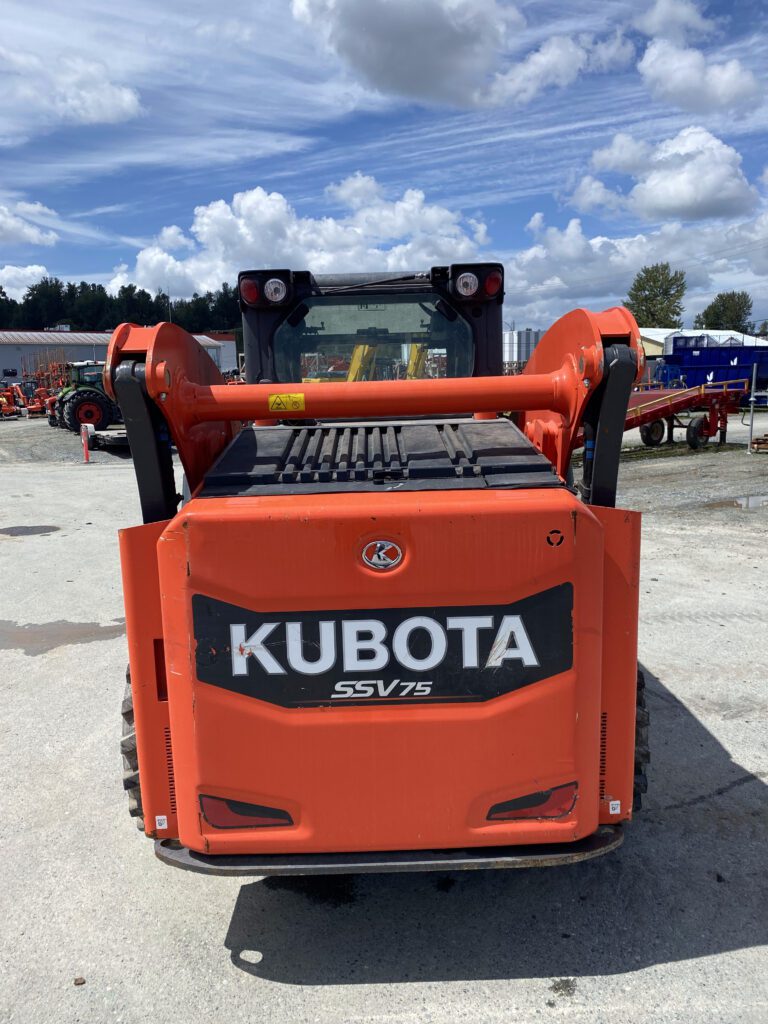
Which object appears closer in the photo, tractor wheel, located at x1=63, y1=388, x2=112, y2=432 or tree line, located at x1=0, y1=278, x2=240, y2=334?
tractor wheel, located at x1=63, y1=388, x2=112, y2=432

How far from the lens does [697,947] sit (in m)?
2.63

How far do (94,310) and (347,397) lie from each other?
99.2 metres

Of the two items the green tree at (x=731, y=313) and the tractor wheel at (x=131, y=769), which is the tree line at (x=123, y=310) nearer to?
the green tree at (x=731, y=313)

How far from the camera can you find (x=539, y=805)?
2434 mm

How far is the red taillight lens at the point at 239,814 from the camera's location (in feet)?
7.96

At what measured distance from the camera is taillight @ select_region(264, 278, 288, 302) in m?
4.13

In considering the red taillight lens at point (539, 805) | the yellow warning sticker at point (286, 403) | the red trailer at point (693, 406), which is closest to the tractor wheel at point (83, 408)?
the red trailer at point (693, 406)

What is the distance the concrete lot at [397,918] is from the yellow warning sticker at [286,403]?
186cm

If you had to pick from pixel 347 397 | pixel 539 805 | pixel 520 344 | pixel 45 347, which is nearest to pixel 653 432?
pixel 520 344

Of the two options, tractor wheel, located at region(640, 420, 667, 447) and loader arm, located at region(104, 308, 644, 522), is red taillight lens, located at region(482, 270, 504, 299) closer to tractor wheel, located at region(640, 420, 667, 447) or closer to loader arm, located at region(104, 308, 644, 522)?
loader arm, located at region(104, 308, 644, 522)

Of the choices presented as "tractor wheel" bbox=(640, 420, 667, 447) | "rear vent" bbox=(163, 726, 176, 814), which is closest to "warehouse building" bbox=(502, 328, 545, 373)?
"tractor wheel" bbox=(640, 420, 667, 447)

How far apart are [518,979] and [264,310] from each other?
331cm

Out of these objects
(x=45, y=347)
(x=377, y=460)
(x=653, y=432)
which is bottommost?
(x=653, y=432)

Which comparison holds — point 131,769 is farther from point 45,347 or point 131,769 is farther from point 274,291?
point 45,347
